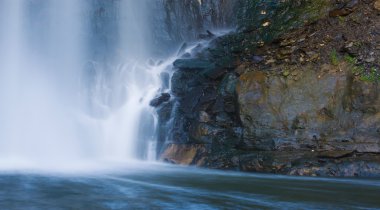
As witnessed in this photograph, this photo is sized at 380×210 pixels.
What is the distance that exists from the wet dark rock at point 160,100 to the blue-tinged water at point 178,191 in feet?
17.5

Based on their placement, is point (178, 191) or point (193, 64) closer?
point (178, 191)

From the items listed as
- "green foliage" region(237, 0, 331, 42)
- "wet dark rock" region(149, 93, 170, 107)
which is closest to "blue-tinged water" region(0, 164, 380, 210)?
"wet dark rock" region(149, 93, 170, 107)

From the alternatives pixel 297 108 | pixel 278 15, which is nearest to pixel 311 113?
pixel 297 108

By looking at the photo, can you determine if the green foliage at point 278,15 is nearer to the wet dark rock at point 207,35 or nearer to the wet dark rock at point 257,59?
the wet dark rock at point 257,59

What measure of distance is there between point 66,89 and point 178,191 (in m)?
14.2

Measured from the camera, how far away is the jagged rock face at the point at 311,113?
11.1 metres

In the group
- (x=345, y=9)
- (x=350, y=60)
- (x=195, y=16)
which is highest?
(x=195, y=16)

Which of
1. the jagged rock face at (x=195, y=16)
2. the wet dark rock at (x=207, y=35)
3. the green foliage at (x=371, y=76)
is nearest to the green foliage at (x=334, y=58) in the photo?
the green foliage at (x=371, y=76)

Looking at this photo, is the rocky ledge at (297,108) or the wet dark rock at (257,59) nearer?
the rocky ledge at (297,108)

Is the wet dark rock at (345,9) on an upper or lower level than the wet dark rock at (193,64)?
upper

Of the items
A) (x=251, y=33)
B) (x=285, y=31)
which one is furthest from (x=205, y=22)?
(x=285, y=31)

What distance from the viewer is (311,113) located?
11.7 metres

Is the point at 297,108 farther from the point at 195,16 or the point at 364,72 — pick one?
the point at 195,16

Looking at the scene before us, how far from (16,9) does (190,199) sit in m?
20.6
